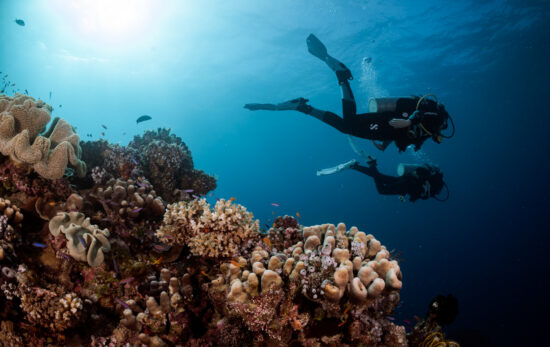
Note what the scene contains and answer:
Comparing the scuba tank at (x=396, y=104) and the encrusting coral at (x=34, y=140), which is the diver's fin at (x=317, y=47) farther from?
the encrusting coral at (x=34, y=140)

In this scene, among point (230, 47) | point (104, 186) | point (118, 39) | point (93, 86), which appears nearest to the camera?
point (104, 186)

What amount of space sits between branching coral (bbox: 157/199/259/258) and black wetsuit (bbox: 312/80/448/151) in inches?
266

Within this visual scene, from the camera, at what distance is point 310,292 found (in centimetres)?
310

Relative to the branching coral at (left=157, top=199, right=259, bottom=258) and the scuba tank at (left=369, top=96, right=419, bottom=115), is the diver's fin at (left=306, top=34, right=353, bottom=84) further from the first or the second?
the branching coral at (left=157, top=199, right=259, bottom=258)

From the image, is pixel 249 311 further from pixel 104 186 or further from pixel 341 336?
pixel 104 186

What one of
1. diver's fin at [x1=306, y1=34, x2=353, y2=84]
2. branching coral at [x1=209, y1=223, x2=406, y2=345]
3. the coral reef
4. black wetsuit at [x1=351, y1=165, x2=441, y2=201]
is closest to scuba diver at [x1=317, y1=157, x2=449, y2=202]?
black wetsuit at [x1=351, y1=165, x2=441, y2=201]

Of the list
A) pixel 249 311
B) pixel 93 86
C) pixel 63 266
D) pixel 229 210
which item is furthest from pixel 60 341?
pixel 93 86

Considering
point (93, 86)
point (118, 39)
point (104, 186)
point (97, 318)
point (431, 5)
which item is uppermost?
point (93, 86)

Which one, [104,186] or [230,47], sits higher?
[230,47]

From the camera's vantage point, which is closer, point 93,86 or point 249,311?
point 249,311

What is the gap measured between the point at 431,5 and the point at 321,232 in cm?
2830

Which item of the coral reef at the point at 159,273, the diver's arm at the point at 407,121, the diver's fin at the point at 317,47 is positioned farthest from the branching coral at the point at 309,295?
the diver's fin at the point at 317,47

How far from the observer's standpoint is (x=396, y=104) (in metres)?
8.89

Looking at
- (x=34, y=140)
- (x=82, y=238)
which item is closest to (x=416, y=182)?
(x=82, y=238)
